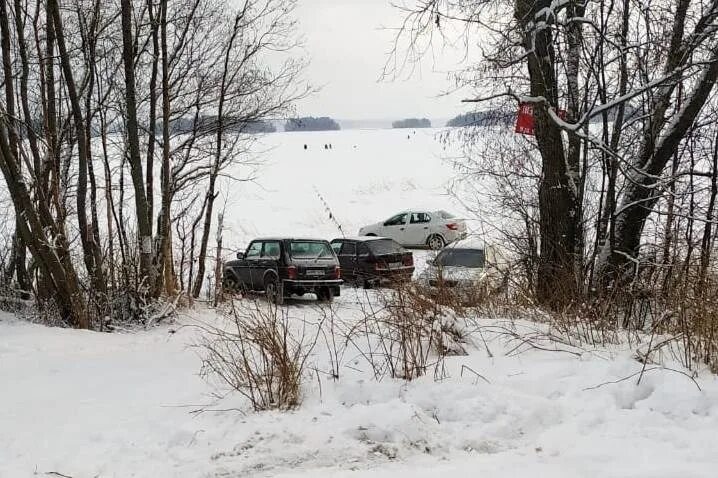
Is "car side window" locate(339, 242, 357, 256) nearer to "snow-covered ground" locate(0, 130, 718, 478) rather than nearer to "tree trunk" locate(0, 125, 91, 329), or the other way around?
"tree trunk" locate(0, 125, 91, 329)

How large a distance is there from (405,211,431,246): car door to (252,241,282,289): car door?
1016cm

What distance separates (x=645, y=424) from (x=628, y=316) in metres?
2.91

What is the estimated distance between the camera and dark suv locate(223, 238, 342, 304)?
13.1m

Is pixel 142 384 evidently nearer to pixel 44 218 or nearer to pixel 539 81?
pixel 44 218

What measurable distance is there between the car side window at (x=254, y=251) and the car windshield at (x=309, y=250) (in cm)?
120

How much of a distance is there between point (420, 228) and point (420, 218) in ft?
1.97

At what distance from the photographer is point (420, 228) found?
2331 cm

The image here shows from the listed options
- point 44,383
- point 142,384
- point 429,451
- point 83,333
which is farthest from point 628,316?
point 83,333

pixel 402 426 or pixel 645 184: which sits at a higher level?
pixel 645 184

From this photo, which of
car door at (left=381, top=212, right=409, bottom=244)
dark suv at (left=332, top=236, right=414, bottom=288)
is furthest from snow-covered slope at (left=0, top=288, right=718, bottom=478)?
car door at (left=381, top=212, right=409, bottom=244)

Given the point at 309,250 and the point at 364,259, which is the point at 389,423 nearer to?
the point at 309,250

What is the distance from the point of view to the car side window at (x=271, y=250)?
1374 centimetres

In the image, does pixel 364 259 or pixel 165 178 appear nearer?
pixel 165 178

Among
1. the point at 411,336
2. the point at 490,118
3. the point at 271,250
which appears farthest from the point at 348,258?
the point at 411,336
